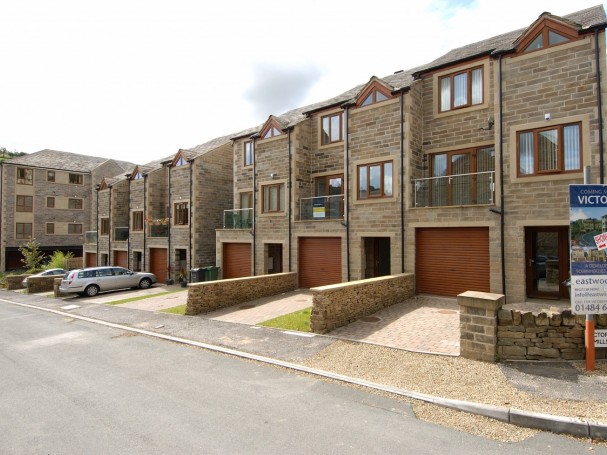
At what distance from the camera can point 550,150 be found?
457 inches

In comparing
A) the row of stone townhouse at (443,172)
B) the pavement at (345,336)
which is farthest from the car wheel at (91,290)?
the row of stone townhouse at (443,172)

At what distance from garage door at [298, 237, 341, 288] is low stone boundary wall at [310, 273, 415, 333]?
3.98 metres

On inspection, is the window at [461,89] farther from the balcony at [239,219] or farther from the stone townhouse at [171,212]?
the stone townhouse at [171,212]

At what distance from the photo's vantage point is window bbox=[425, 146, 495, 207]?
42.4 feet

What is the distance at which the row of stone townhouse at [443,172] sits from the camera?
37.6ft

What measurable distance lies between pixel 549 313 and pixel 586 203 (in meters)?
2.30

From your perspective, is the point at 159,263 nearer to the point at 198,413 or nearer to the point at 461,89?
the point at 198,413

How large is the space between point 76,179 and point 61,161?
3.03 m

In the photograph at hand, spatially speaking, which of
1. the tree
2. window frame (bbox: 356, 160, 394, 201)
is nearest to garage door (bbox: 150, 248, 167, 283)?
the tree

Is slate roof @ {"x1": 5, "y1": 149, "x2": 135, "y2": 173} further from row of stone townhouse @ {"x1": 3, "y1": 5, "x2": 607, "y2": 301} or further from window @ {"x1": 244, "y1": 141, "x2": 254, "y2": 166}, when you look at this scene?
row of stone townhouse @ {"x1": 3, "y1": 5, "x2": 607, "y2": 301}

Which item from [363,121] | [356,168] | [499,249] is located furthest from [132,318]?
[499,249]

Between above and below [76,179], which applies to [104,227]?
below

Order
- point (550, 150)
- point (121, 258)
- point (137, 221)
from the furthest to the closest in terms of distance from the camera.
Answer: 1. point (121, 258)
2. point (137, 221)
3. point (550, 150)

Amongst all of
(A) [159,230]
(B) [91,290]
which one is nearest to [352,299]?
(B) [91,290]
